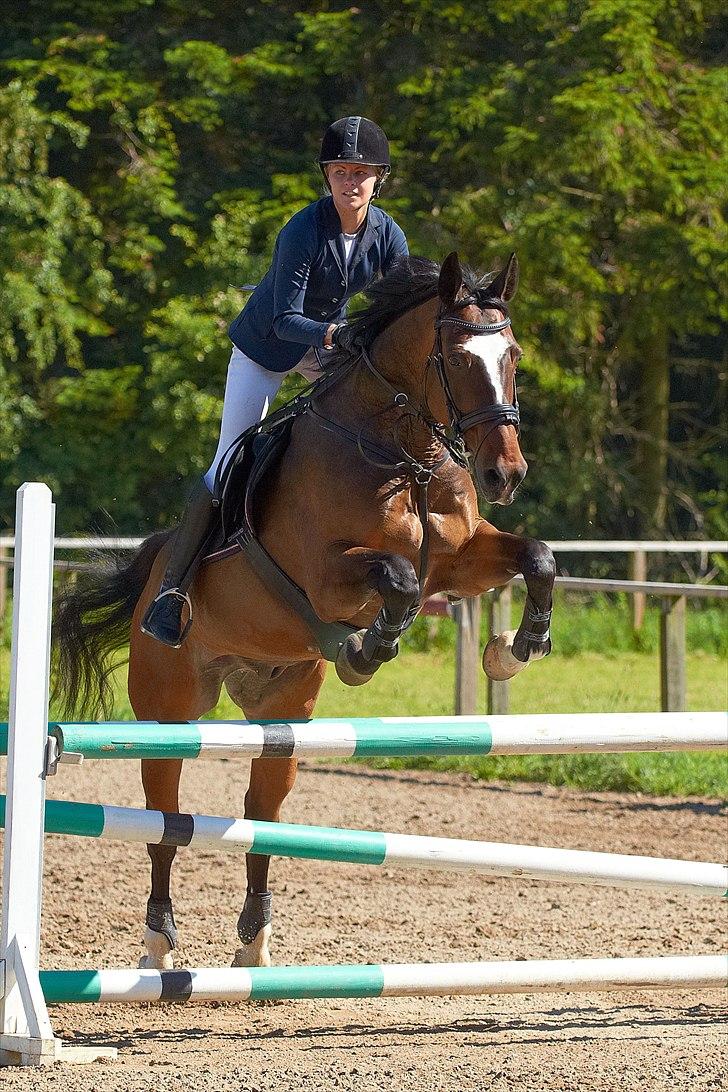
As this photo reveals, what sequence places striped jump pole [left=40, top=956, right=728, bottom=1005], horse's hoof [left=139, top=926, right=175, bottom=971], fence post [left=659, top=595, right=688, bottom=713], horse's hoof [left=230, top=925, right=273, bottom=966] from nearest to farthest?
striped jump pole [left=40, top=956, right=728, bottom=1005] → horse's hoof [left=139, top=926, right=175, bottom=971] → horse's hoof [left=230, top=925, right=273, bottom=966] → fence post [left=659, top=595, right=688, bottom=713]

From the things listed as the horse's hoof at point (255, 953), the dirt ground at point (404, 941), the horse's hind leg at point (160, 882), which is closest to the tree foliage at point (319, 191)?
the dirt ground at point (404, 941)

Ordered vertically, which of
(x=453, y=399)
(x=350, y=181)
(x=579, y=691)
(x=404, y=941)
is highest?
(x=350, y=181)

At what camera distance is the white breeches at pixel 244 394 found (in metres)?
4.62

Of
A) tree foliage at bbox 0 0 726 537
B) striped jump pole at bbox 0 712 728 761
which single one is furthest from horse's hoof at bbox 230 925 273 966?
tree foliage at bbox 0 0 726 537

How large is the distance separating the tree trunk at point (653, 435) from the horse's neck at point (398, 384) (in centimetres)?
1254

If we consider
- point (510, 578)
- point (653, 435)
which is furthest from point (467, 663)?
point (653, 435)

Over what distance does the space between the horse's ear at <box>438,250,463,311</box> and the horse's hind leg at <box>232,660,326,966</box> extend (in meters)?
1.47

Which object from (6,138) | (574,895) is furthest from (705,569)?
(574,895)

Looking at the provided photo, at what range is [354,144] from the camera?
13.6 ft

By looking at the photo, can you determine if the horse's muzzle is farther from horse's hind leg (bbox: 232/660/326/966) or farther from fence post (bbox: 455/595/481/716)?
fence post (bbox: 455/595/481/716)

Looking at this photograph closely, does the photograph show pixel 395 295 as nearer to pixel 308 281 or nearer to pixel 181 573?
pixel 308 281

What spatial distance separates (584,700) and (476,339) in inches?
248

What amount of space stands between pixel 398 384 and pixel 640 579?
8179mm

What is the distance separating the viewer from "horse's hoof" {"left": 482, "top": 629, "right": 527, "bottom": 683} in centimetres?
411
